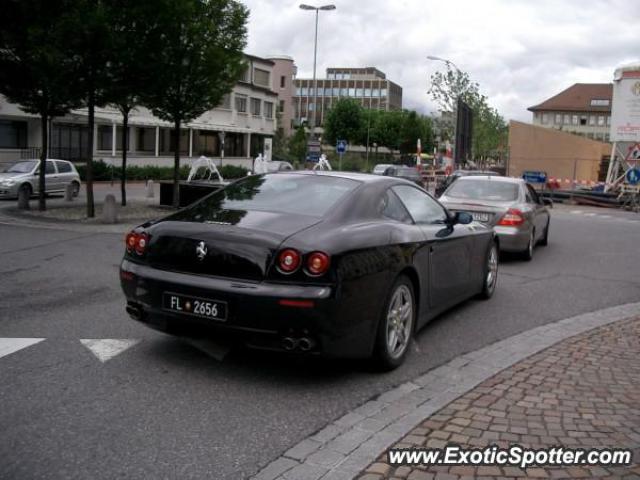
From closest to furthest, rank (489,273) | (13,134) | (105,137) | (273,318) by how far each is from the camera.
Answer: (273,318)
(489,273)
(13,134)
(105,137)

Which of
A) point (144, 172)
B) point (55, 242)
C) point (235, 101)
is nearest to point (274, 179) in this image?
point (55, 242)

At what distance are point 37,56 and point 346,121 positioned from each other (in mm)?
83291

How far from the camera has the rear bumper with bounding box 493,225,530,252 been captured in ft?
38.5

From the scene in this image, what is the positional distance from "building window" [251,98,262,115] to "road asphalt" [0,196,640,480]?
60.0 meters

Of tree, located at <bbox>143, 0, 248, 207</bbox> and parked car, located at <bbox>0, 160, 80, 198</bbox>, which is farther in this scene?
parked car, located at <bbox>0, 160, 80, 198</bbox>

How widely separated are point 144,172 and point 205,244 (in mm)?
38767

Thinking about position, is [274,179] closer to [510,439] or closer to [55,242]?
[510,439]

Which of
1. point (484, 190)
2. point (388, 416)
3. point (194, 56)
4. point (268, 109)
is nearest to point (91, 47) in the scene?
point (194, 56)

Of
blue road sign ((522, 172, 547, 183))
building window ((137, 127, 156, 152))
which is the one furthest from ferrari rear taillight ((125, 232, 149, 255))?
building window ((137, 127, 156, 152))

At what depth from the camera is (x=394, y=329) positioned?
18.2ft

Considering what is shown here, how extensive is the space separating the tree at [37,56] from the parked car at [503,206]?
9423 millimetres

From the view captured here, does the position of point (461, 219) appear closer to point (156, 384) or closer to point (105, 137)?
point (156, 384)

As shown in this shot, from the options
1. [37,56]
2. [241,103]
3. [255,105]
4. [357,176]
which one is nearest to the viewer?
[357,176]

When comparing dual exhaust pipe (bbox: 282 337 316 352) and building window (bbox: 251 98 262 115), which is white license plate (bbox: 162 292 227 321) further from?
building window (bbox: 251 98 262 115)
